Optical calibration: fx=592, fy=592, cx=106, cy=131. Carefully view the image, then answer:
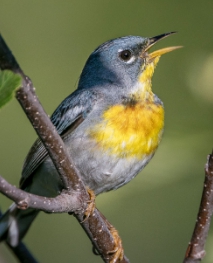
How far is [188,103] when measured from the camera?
3941 mm

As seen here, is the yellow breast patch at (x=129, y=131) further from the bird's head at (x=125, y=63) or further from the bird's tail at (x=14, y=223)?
the bird's tail at (x=14, y=223)

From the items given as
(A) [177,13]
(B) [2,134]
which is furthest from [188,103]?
(B) [2,134]

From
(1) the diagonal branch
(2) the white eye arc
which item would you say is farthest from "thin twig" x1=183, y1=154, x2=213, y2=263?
(2) the white eye arc

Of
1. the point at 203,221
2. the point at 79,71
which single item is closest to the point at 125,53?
the point at 79,71

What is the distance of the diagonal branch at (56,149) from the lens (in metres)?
2.16

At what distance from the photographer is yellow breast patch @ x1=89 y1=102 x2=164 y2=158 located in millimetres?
3896

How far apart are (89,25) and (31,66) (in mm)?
778

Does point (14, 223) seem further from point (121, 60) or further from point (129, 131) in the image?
point (121, 60)

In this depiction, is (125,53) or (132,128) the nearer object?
(132,128)

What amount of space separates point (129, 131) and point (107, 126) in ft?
0.52

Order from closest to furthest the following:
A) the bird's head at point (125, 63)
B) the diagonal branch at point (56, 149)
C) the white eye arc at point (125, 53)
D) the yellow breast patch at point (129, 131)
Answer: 1. the diagonal branch at point (56, 149)
2. the yellow breast patch at point (129, 131)
3. the bird's head at point (125, 63)
4. the white eye arc at point (125, 53)

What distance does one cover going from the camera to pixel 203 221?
9.55 ft

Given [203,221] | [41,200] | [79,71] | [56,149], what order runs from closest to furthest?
[41,200] < [56,149] < [203,221] < [79,71]

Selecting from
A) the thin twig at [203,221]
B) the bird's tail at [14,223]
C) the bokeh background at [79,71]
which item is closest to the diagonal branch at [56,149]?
the thin twig at [203,221]
